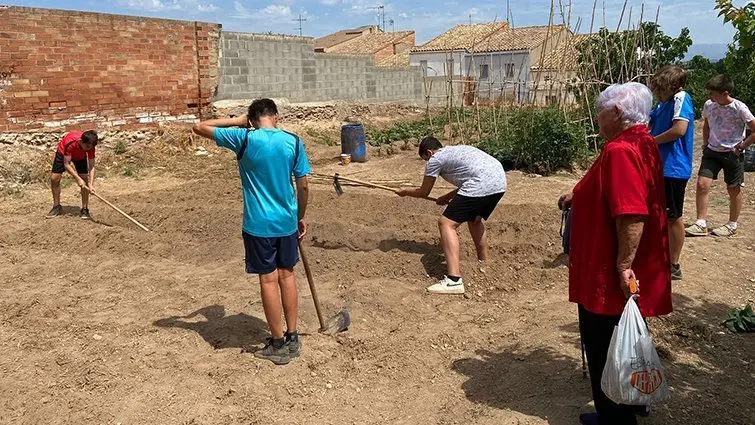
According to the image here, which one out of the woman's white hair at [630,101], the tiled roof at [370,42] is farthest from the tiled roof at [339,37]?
the woman's white hair at [630,101]

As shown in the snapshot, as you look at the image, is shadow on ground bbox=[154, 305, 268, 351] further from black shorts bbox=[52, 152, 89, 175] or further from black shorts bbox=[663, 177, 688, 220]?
black shorts bbox=[52, 152, 89, 175]

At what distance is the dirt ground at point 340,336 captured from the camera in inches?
127

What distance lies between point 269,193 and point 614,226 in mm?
1871

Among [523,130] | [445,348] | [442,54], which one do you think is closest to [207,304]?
[445,348]

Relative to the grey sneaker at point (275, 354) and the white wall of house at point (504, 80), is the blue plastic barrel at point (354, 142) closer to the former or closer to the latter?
the white wall of house at point (504, 80)

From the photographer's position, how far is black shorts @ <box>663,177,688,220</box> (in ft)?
14.5

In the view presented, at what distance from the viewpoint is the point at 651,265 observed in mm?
2564

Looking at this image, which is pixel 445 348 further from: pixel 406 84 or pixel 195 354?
pixel 406 84

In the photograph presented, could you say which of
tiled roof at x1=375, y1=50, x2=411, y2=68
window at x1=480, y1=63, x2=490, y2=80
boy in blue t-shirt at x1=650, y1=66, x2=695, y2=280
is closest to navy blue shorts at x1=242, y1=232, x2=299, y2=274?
boy in blue t-shirt at x1=650, y1=66, x2=695, y2=280

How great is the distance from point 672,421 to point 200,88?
36.9 feet

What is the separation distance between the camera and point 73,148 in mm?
6891

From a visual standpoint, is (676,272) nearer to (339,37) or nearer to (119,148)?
(119,148)

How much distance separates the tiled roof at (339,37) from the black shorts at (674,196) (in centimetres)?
4068

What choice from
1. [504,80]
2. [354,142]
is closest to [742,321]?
[354,142]
